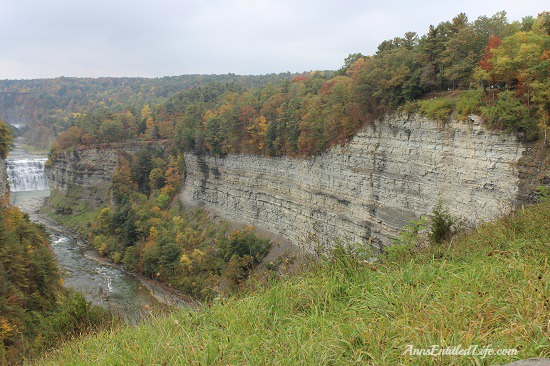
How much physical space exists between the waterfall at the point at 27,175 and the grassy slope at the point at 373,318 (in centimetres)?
7261

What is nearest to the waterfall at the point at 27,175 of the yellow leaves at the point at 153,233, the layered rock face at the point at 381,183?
the yellow leaves at the point at 153,233

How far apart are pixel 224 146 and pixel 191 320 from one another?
117ft

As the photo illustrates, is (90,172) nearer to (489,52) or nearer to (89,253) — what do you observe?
(89,253)

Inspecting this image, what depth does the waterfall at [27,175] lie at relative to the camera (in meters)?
66.2

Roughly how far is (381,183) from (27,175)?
67402 millimetres

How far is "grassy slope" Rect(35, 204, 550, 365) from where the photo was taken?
3.95 metres

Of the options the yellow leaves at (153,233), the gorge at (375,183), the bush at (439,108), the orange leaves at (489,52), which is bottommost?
the yellow leaves at (153,233)

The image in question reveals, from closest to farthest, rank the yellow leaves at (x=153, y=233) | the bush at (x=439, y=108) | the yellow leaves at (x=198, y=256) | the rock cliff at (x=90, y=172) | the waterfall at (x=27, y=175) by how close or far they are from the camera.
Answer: the bush at (x=439, y=108)
the yellow leaves at (x=198, y=256)
the yellow leaves at (x=153, y=233)
the rock cliff at (x=90, y=172)
the waterfall at (x=27, y=175)

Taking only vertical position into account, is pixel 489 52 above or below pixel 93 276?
above

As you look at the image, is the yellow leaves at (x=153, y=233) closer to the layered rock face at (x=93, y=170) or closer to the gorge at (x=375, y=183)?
the gorge at (x=375, y=183)

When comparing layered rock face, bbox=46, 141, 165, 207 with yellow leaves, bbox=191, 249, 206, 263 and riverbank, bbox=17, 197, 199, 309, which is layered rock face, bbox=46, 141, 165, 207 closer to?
riverbank, bbox=17, 197, 199, 309

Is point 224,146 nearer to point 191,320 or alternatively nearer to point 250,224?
point 250,224

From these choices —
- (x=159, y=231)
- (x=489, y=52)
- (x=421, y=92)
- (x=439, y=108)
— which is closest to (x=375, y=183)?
(x=421, y=92)

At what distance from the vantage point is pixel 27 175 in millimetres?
67812
